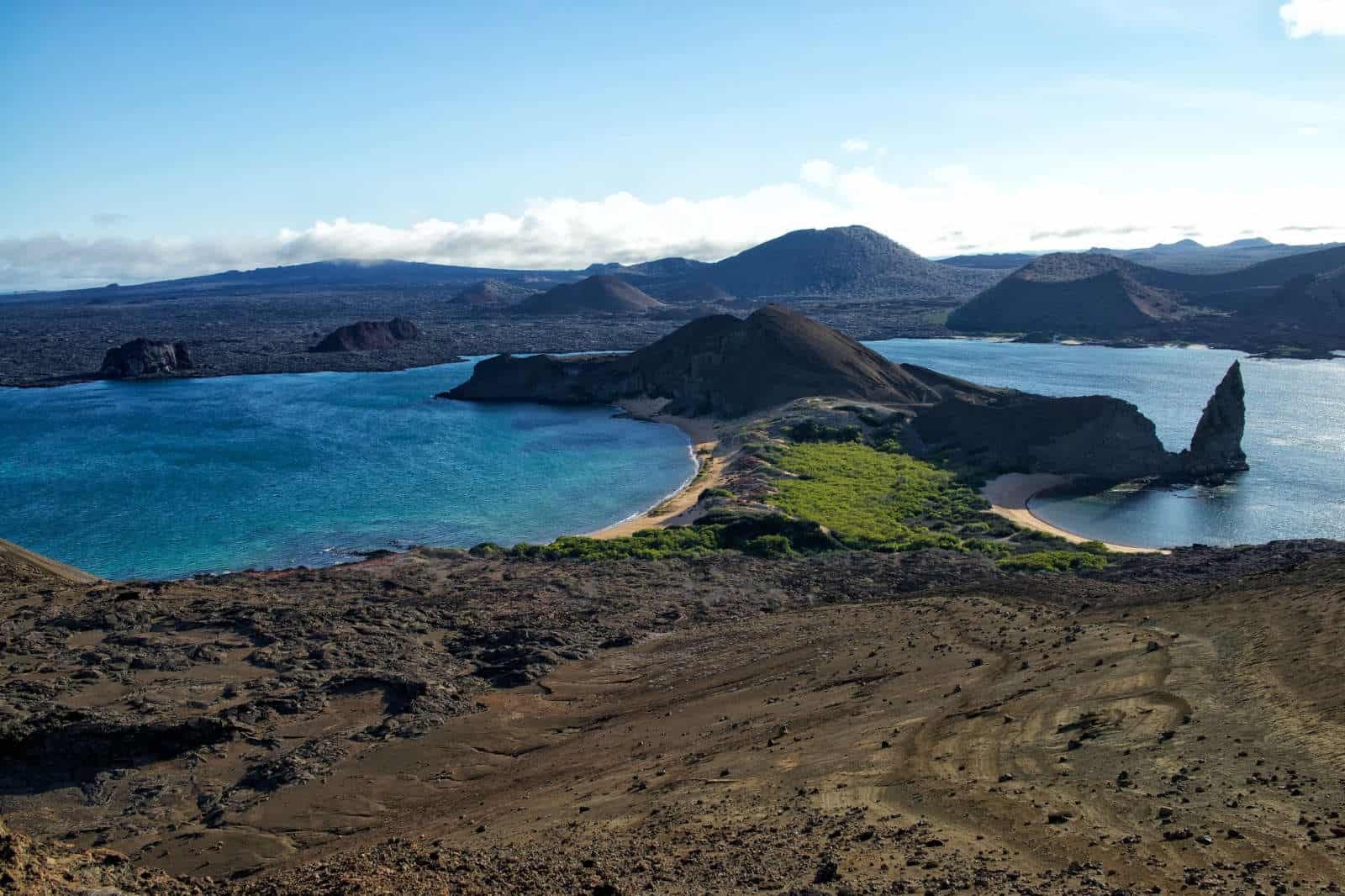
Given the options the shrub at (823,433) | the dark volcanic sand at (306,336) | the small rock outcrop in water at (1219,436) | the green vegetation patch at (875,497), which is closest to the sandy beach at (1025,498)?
the green vegetation patch at (875,497)

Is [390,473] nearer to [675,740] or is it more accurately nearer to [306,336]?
[675,740]

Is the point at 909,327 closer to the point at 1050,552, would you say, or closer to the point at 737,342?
the point at 737,342

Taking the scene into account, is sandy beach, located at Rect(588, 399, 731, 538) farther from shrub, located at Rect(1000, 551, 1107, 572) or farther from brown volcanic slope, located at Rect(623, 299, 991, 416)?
shrub, located at Rect(1000, 551, 1107, 572)

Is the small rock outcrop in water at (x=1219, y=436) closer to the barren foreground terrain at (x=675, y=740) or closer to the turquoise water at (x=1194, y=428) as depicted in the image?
the turquoise water at (x=1194, y=428)

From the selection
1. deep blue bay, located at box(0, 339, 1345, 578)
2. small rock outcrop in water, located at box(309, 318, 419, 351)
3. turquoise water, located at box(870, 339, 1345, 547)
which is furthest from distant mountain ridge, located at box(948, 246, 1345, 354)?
small rock outcrop in water, located at box(309, 318, 419, 351)

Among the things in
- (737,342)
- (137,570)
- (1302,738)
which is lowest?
(137,570)

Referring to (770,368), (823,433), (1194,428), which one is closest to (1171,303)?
(1194,428)

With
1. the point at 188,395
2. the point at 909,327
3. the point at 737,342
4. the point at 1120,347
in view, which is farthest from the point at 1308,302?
the point at 188,395
